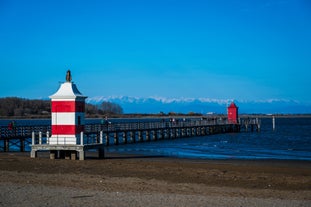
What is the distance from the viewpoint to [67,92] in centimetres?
2217

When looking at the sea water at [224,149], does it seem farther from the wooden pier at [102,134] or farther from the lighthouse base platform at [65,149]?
the lighthouse base platform at [65,149]

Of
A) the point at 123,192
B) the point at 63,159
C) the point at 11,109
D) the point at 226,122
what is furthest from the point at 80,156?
the point at 11,109

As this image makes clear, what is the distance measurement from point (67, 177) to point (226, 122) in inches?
2266

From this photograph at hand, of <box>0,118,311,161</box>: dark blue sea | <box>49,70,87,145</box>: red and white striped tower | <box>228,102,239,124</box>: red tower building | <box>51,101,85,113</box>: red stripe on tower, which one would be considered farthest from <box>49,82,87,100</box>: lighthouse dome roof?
<box>228,102,239,124</box>: red tower building

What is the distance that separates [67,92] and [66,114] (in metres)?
0.99

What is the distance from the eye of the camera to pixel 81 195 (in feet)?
38.3

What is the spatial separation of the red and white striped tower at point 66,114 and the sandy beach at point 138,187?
2371 mm

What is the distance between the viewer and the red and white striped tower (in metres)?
22.0

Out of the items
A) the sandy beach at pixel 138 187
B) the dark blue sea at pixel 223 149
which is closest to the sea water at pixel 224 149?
the dark blue sea at pixel 223 149

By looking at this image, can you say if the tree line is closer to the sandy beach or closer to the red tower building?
the red tower building

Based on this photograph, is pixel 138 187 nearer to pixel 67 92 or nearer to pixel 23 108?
pixel 67 92

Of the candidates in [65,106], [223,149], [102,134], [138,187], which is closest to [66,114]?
[65,106]

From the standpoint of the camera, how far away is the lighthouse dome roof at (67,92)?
72.2 ft

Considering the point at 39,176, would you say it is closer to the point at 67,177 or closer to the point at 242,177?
the point at 67,177
